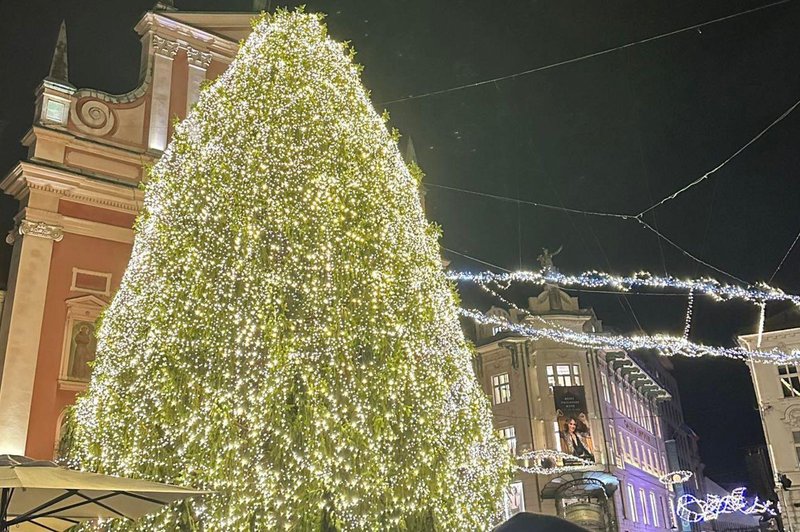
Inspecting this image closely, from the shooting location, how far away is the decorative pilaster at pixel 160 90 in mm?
19344

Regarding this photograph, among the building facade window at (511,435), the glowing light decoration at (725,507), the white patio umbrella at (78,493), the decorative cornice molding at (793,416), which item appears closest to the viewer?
the white patio umbrella at (78,493)

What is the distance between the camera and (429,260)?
29.7 feet

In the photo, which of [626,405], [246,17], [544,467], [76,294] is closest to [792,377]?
[626,405]

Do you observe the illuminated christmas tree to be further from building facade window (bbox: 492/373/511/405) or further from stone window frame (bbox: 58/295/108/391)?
building facade window (bbox: 492/373/511/405)

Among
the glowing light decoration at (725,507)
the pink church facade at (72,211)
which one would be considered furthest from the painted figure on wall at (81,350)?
the glowing light decoration at (725,507)

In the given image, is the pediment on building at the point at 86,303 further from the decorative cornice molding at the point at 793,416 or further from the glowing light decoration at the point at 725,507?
the decorative cornice molding at the point at 793,416

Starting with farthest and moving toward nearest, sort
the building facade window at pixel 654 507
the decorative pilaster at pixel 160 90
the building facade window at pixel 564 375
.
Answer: the building facade window at pixel 654 507 < the building facade window at pixel 564 375 < the decorative pilaster at pixel 160 90

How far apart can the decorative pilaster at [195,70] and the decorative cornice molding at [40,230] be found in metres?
5.41

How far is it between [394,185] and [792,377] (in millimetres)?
29526

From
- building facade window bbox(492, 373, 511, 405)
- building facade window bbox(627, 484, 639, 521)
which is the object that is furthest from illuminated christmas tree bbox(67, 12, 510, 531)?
building facade window bbox(627, 484, 639, 521)

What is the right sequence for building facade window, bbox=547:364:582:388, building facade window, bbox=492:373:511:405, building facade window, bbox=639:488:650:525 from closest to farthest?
building facade window, bbox=547:364:582:388 < building facade window, bbox=492:373:511:405 < building facade window, bbox=639:488:650:525

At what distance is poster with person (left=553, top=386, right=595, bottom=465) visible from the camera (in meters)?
29.9

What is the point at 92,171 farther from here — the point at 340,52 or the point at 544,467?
the point at 544,467

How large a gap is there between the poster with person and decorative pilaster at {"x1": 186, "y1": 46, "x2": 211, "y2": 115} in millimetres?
19865
